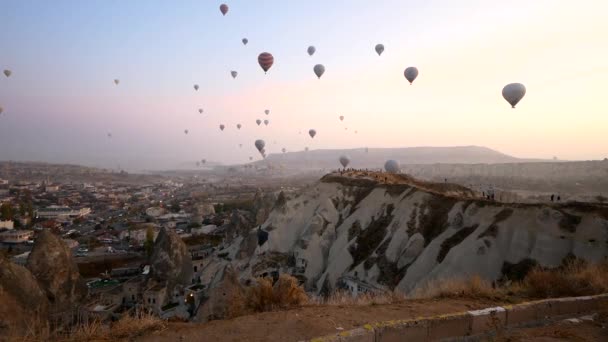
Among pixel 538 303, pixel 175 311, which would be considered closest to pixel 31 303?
pixel 175 311

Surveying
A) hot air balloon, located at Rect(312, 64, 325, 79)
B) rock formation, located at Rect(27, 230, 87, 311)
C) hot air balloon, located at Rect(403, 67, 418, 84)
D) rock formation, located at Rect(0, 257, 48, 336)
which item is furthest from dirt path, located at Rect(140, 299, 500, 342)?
hot air balloon, located at Rect(312, 64, 325, 79)

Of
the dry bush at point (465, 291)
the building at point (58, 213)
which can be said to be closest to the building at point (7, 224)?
the building at point (58, 213)

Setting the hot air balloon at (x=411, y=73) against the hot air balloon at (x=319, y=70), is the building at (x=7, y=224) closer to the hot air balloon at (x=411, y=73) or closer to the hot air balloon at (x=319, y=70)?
the hot air balloon at (x=319, y=70)

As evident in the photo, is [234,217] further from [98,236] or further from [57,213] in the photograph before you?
[57,213]

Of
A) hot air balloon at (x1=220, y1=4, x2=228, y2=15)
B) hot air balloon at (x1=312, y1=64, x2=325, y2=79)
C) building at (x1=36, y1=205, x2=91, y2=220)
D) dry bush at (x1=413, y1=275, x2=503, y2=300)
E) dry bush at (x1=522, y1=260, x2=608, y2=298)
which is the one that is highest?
hot air balloon at (x1=220, y1=4, x2=228, y2=15)

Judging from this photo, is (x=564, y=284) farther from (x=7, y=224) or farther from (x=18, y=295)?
(x=7, y=224)

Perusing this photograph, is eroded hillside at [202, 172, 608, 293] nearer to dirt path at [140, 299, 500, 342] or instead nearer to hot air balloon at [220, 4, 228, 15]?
dirt path at [140, 299, 500, 342]
